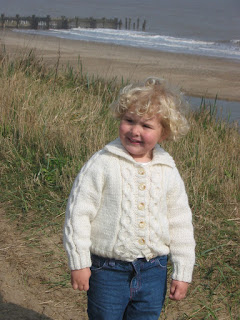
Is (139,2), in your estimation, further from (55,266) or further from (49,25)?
(55,266)

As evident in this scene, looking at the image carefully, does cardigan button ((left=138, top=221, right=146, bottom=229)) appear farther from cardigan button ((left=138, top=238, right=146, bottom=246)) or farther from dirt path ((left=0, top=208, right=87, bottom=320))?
dirt path ((left=0, top=208, right=87, bottom=320))

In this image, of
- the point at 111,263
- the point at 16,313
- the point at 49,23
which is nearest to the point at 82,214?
the point at 111,263

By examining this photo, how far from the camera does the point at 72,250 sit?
2.02 meters

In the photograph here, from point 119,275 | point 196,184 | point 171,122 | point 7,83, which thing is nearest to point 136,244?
point 119,275

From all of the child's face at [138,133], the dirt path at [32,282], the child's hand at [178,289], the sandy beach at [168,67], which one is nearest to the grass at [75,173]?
the dirt path at [32,282]

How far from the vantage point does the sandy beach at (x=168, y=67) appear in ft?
38.7

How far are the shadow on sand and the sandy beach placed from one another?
300 inches

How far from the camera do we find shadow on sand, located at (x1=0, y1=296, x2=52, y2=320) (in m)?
2.93

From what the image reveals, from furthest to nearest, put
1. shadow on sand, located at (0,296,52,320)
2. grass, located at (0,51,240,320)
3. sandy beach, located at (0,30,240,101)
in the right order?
sandy beach, located at (0,30,240,101) < grass, located at (0,51,240,320) < shadow on sand, located at (0,296,52,320)

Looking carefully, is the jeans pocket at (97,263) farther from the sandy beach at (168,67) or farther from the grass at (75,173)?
the sandy beach at (168,67)

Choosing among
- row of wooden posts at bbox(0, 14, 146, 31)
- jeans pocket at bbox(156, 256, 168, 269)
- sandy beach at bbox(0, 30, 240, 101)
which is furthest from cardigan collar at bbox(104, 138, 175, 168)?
row of wooden posts at bbox(0, 14, 146, 31)

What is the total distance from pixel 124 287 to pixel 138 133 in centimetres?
65

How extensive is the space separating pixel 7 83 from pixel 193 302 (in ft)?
10.7

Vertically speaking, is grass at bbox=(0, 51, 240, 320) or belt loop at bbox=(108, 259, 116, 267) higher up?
belt loop at bbox=(108, 259, 116, 267)
